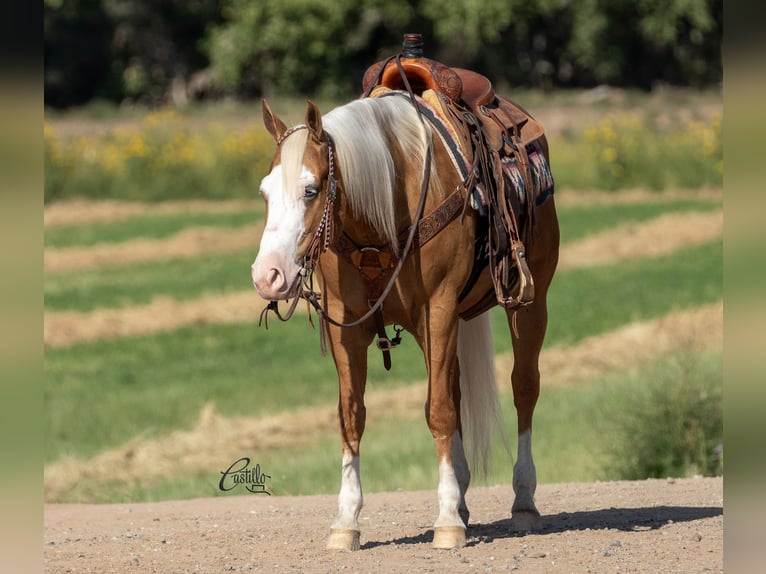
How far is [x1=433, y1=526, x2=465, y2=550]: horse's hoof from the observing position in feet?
18.7

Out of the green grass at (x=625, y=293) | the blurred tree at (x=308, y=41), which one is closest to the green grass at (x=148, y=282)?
the green grass at (x=625, y=293)

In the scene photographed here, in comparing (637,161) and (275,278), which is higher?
(637,161)

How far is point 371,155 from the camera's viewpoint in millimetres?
5324

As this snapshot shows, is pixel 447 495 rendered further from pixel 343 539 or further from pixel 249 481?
pixel 249 481

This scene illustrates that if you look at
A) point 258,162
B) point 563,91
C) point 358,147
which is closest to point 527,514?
point 358,147

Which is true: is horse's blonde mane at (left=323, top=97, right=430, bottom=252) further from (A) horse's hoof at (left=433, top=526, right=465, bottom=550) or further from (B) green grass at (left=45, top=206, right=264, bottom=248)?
(B) green grass at (left=45, top=206, right=264, bottom=248)

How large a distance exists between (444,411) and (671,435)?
13.6 ft

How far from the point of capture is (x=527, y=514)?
642 cm

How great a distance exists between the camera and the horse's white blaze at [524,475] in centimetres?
646

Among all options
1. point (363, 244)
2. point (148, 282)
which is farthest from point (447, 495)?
point (148, 282)

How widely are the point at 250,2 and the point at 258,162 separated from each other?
14.6 meters

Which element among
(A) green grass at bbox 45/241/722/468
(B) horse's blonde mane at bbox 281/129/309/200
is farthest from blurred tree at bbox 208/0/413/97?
(B) horse's blonde mane at bbox 281/129/309/200

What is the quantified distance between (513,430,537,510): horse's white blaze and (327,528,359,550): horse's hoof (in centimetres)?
104

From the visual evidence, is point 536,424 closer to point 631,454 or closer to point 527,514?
point 631,454
